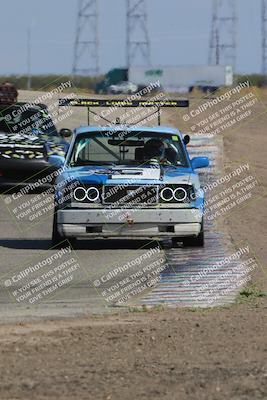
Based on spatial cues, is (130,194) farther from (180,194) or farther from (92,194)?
(180,194)

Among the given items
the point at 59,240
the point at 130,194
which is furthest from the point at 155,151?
the point at 59,240

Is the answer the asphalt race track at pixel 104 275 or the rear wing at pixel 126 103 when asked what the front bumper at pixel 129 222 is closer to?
the asphalt race track at pixel 104 275

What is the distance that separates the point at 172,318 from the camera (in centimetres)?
883

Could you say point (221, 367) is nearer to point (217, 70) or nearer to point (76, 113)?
point (76, 113)

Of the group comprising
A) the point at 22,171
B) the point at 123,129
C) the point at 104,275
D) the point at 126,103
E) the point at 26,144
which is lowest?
the point at 22,171

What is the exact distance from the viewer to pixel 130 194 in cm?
1324

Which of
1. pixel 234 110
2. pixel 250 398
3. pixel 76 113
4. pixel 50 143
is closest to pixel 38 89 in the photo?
pixel 76 113

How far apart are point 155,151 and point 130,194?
122 cm

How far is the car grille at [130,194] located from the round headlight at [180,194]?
0.24 metres

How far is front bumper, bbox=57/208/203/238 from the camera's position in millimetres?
13156

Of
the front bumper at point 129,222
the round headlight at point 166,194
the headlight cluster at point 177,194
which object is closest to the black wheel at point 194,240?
the front bumper at point 129,222

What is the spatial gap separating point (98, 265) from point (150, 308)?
113 inches

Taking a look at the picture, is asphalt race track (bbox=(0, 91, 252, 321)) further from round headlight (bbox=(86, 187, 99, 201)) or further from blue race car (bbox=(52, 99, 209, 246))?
round headlight (bbox=(86, 187, 99, 201))

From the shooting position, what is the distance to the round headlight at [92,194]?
1319 centimetres
